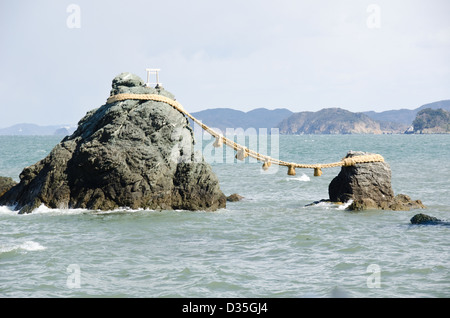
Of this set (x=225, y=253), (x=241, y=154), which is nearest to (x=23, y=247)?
(x=225, y=253)

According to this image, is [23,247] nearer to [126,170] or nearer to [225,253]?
[225,253]

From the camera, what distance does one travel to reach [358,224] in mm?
13523

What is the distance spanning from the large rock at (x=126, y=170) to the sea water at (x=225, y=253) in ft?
1.80

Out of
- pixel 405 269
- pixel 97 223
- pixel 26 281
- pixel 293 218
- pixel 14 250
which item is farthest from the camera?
pixel 293 218

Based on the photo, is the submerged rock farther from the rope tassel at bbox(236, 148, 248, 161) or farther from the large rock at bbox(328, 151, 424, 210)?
the large rock at bbox(328, 151, 424, 210)

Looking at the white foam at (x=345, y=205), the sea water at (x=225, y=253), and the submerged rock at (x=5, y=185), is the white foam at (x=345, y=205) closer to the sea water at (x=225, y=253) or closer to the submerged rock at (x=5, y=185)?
the sea water at (x=225, y=253)

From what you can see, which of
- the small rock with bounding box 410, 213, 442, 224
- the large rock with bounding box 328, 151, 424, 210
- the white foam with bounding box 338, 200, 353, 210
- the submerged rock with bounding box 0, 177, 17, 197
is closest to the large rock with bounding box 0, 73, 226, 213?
the submerged rock with bounding box 0, 177, 17, 197

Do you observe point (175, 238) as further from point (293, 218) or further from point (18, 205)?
point (18, 205)

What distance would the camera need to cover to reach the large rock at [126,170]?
15227mm

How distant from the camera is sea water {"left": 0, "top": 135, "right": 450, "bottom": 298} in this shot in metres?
8.32

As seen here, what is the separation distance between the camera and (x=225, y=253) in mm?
10477

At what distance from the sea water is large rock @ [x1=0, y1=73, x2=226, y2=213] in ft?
1.80

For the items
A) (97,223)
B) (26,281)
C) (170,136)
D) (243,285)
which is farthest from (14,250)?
(170,136)

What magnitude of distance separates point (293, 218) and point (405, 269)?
5.52 m
